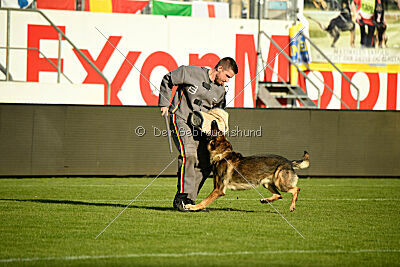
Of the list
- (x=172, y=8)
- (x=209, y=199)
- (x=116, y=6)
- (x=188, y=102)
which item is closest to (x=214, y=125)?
(x=188, y=102)

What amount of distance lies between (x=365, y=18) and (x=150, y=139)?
11599 mm

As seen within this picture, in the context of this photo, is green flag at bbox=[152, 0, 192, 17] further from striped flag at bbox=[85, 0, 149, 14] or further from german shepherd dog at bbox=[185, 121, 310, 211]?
german shepherd dog at bbox=[185, 121, 310, 211]

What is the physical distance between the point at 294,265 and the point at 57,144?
10.0 m

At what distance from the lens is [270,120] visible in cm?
1719

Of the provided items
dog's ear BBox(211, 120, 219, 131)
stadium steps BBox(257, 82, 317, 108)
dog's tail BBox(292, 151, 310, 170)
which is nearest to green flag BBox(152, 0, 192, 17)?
stadium steps BBox(257, 82, 317, 108)

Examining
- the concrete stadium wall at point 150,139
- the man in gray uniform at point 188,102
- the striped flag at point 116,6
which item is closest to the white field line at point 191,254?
the man in gray uniform at point 188,102

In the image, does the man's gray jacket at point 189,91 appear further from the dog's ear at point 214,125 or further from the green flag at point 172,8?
the green flag at point 172,8

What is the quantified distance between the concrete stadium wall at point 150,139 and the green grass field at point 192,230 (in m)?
2.44

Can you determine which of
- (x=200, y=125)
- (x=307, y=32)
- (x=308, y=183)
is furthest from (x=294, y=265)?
(x=307, y=32)

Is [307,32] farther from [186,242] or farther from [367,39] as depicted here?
[186,242]

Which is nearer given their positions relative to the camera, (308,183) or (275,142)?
(308,183)

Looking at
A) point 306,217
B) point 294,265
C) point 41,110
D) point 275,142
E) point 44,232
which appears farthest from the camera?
point 275,142

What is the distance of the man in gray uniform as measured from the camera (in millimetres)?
9656

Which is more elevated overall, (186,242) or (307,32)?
(307,32)
